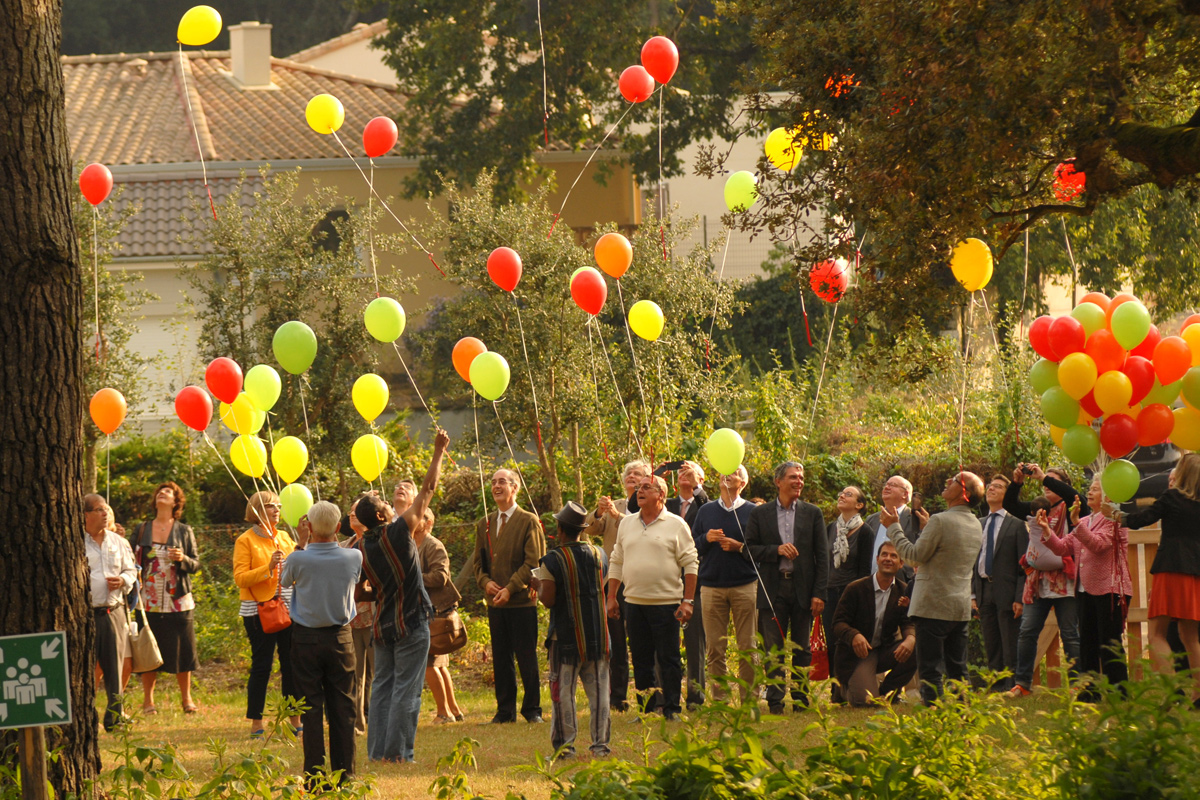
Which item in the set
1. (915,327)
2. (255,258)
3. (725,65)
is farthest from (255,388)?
(725,65)

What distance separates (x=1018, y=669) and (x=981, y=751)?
5.58 m

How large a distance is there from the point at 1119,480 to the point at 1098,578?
1263 mm

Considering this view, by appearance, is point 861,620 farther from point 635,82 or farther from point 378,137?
point 378,137

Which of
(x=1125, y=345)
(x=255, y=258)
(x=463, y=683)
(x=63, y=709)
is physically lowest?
(x=463, y=683)

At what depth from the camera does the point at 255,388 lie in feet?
35.7

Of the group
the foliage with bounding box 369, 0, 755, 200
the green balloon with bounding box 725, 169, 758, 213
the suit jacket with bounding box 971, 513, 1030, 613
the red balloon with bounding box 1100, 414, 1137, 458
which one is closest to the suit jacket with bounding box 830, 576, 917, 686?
the suit jacket with bounding box 971, 513, 1030, 613

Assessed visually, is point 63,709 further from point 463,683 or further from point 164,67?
point 164,67

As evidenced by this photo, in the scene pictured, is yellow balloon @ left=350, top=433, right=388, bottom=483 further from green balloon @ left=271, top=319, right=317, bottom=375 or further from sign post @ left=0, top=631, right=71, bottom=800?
sign post @ left=0, top=631, right=71, bottom=800

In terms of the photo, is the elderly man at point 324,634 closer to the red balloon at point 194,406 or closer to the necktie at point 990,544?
the red balloon at point 194,406

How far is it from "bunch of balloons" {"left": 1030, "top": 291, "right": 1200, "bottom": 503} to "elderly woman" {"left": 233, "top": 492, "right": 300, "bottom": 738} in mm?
5630

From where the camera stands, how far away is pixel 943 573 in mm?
8766

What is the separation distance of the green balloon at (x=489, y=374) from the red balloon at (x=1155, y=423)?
16.3ft

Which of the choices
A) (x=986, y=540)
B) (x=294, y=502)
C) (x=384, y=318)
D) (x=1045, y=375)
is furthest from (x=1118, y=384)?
(x=294, y=502)

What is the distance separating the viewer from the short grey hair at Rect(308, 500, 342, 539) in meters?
7.09
